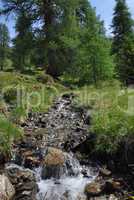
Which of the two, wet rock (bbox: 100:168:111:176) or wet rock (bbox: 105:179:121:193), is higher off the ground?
wet rock (bbox: 100:168:111:176)

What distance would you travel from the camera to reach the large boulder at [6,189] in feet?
29.4

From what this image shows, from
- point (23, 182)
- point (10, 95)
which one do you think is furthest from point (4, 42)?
point (23, 182)

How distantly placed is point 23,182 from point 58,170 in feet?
4.29

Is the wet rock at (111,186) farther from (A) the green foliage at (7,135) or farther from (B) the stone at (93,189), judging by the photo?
(A) the green foliage at (7,135)

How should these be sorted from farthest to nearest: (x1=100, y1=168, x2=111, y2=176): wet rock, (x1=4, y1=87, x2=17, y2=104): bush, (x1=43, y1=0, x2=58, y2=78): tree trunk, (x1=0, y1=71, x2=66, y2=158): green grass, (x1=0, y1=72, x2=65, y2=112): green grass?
(x1=43, y1=0, x2=58, y2=78): tree trunk → (x1=4, y1=87, x2=17, y2=104): bush → (x1=0, y1=72, x2=65, y2=112): green grass → (x1=0, y1=71, x2=66, y2=158): green grass → (x1=100, y1=168, x2=111, y2=176): wet rock

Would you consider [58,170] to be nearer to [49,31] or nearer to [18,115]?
[18,115]

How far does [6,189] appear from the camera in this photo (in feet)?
30.0

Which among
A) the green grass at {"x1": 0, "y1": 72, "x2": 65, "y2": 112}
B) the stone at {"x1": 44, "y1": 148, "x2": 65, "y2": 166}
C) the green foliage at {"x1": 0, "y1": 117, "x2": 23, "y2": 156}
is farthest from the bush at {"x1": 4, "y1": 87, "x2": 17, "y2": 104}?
the stone at {"x1": 44, "y1": 148, "x2": 65, "y2": 166}

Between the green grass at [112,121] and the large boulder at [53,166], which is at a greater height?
the green grass at [112,121]

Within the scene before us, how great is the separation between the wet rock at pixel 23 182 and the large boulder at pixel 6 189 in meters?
0.12

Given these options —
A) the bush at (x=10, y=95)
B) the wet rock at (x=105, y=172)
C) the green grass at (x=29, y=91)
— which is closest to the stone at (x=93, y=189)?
the wet rock at (x=105, y=172)

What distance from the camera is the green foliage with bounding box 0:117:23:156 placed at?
1133 cm

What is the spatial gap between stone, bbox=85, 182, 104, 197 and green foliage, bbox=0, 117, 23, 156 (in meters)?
2.89

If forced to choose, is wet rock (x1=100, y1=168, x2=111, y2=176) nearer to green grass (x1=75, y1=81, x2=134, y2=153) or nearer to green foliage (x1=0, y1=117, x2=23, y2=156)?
green grass (x1=75, y1=81, x2=134, y2=153)
